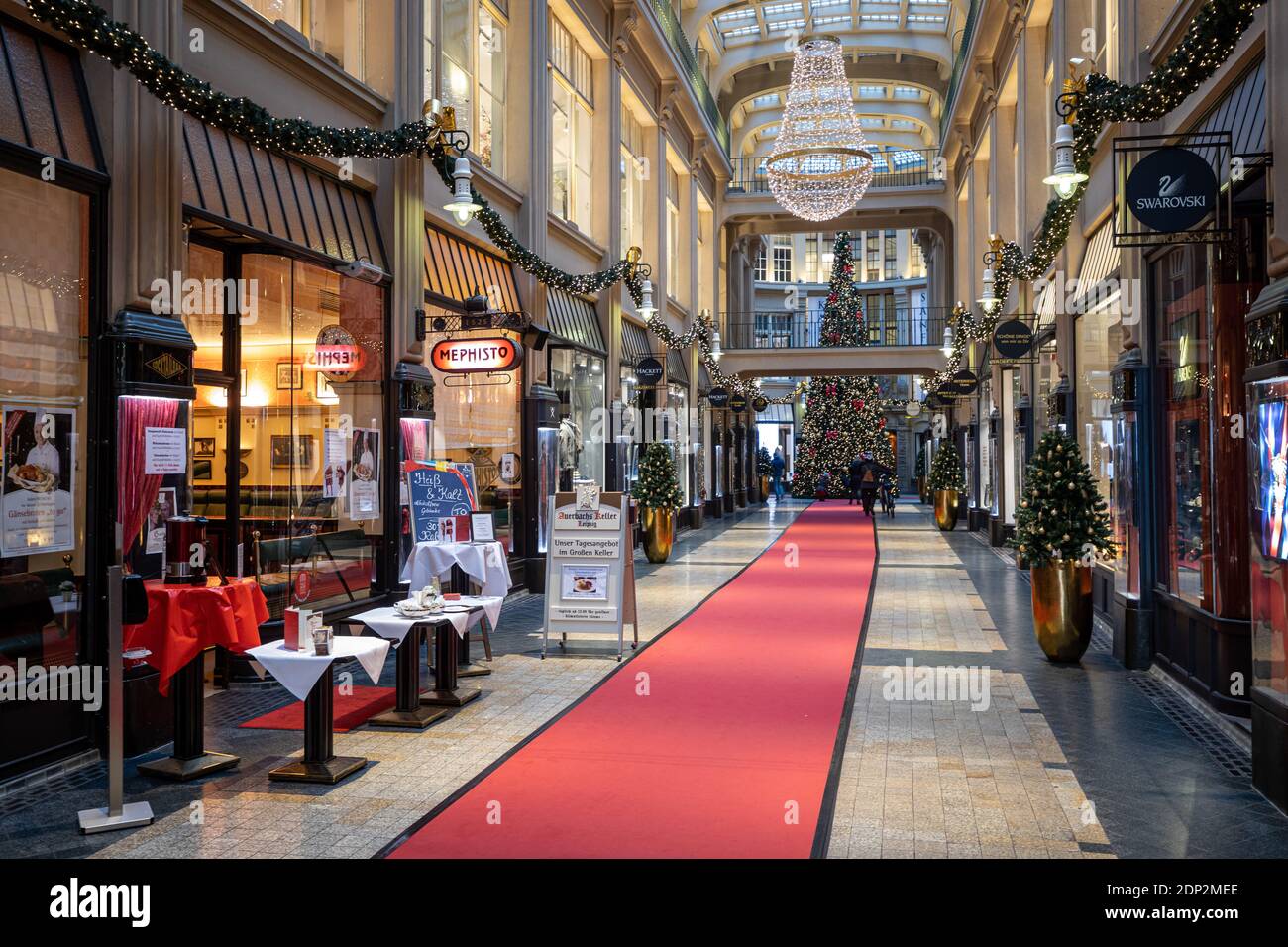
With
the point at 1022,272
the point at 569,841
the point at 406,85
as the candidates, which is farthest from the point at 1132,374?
the point at 406,85

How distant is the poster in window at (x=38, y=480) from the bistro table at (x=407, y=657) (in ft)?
5.76

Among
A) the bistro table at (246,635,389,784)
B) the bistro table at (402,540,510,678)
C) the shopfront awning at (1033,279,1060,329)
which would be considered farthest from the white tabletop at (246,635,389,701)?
the shopfront awning at (1033,279,1060,329)

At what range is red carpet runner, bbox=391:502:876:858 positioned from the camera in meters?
4.48

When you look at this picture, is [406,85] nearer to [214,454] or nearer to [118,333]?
[214,454]

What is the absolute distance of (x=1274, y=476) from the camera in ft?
16.2

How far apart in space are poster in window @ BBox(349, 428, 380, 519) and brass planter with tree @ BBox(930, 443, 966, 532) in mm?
16829

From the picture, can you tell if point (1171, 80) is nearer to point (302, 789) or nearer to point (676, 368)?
point (302, 789)

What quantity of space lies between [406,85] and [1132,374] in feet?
23.3

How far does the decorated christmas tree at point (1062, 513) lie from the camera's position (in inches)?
325

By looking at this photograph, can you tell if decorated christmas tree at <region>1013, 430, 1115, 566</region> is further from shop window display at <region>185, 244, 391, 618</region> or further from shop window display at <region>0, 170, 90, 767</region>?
shop window display at <region>0, 170, 90, 767</region>

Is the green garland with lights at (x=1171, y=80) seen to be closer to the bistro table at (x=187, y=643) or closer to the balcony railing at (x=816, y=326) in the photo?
the bistro table at (x=187, y=643)

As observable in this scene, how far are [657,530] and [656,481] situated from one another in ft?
2.56

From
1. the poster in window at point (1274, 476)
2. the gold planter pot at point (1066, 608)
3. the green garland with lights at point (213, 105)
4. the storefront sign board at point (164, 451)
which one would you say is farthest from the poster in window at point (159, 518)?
the gold planter pot at point (1066, 608)

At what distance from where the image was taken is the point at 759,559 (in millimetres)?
16906
